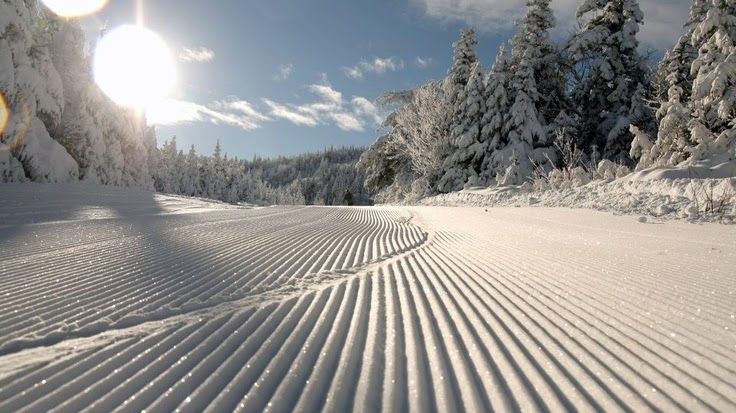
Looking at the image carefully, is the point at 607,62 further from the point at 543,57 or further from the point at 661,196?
the point at 661,196

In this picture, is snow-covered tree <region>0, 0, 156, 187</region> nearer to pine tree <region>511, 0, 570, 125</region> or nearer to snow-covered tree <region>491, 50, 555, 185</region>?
snow-covered tree <region>491, 50, 555, 185</region>

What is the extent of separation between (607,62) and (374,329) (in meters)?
22.5

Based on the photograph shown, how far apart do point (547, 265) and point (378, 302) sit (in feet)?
5.50

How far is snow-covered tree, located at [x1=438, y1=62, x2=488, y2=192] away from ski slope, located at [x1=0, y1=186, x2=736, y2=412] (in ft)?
57.8

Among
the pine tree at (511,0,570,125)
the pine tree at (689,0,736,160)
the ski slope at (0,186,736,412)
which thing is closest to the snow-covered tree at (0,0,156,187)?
the ski slope at (0,186,736,412)

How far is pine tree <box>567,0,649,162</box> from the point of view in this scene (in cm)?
1964

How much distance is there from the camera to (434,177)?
23422mm

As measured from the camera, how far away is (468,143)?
2148 cm

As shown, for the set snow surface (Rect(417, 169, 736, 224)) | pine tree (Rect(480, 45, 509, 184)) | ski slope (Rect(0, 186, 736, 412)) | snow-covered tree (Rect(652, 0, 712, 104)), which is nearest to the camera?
ski slope (Rect(0, 186, 736, 412))

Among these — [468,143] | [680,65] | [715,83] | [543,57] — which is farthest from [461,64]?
[715,83]

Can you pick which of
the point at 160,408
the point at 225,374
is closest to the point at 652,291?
the point at 225,374

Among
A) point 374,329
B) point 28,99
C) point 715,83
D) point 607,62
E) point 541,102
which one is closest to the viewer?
point 374,329

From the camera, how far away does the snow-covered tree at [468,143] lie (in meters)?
21.4

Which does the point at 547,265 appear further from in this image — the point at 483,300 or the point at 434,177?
the point at 434,177
